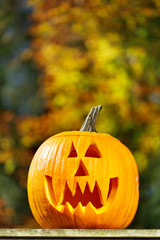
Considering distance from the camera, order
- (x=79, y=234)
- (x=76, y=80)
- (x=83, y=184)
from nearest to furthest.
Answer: (x=79, y=234) < (x=83, y=184) < (x=76, y=80)

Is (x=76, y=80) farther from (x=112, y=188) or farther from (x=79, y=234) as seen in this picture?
(x=79, y=234)

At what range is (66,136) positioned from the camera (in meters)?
1.22

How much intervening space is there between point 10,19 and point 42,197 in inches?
60.8

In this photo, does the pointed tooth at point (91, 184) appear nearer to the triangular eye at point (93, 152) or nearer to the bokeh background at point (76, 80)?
the triangular eye at point (93, 152)

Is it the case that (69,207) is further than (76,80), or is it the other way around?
(76,80)

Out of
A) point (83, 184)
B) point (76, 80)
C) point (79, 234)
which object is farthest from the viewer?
point (76, 80)

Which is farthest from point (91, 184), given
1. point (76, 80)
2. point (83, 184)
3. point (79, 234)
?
point (76, 80)

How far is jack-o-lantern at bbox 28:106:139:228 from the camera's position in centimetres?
114

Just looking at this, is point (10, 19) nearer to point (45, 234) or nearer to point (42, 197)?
point (42, 197)

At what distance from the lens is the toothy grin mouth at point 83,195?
45.2 inches

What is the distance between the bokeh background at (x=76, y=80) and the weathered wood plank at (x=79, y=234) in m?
1.26

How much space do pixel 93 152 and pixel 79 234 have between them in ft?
1.10

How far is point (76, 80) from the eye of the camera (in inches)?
93.7

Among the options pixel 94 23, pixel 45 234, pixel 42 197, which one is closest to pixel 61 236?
pixel 45 234
